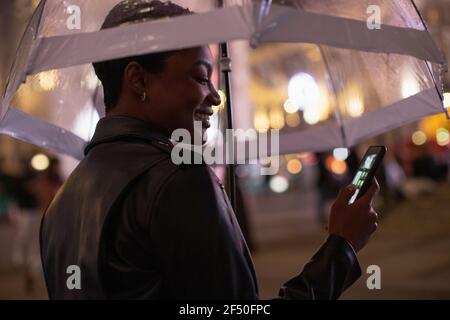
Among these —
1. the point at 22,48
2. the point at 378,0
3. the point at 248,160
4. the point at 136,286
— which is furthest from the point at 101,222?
the point at 248,160

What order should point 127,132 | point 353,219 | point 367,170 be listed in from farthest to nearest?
1. point 367,170
2. point 353,219
3. point 127,132

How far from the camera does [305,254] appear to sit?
1082 cm

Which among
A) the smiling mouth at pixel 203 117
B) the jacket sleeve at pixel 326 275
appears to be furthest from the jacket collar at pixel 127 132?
the jacket sleeve at pixel 326 275

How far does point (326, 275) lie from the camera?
1.76 metres

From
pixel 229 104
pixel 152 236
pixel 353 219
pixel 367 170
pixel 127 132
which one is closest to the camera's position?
pixel 152 236

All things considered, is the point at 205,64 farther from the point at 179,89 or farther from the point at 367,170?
the point at 367,170

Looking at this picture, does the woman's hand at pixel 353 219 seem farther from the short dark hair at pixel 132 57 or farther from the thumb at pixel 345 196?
the short dark hair at pixel 132 57

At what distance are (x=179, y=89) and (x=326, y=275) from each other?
25.5 inches

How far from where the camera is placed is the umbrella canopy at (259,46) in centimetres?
161

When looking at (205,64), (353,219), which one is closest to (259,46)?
(205,64)

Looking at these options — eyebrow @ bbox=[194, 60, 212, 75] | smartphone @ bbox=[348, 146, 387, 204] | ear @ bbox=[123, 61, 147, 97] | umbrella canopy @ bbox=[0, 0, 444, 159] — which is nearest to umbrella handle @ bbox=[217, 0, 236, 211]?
umbrella canopy @ bbox=[0, 0, 444, 159]

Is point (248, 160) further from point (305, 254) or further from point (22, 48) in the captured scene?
point (305, 254)

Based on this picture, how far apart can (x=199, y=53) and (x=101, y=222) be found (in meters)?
0.55

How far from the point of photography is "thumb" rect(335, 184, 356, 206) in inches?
76.0
